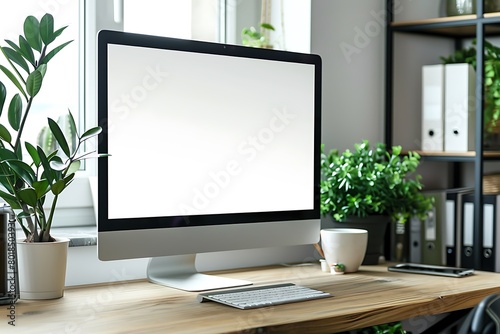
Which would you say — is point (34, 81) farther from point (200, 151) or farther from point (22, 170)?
point (200, 151)

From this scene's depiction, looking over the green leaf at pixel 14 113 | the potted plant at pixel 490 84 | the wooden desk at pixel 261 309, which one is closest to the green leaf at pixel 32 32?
the green leaf at pixel 14 113

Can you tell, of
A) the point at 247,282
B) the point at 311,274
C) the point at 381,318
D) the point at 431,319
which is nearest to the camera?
the point at 381,318

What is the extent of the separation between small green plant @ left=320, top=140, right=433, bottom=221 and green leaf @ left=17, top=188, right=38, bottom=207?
→ 3.09 feet

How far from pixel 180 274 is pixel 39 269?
40 centimetres

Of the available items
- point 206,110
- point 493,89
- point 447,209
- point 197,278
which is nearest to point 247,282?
point 197,278

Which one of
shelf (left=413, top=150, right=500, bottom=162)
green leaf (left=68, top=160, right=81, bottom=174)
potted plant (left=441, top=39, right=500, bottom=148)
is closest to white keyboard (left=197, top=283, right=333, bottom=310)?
green leaf (left=68, top=160, right=81, bottom=174)

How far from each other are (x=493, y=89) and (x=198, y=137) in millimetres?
1208

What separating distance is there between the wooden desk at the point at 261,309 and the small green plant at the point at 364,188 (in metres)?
0.24

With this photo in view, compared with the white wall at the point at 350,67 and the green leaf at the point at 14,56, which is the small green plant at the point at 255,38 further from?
the green leaf at the point at 14,56

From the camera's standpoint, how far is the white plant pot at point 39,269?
1.78m

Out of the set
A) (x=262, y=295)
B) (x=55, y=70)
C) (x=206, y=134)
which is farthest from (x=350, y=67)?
(x=262, y=295)

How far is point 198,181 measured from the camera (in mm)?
1909

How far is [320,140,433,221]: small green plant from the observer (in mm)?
2338

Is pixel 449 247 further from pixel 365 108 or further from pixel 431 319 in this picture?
pixel 365 108
